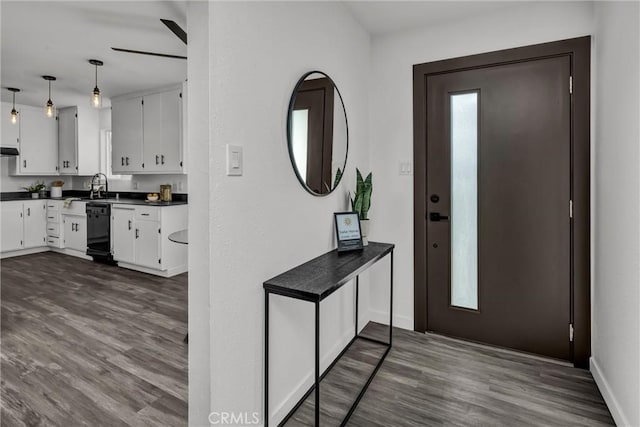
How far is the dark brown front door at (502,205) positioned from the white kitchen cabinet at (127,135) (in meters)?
4.06

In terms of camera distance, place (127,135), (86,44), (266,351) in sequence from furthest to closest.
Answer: (127,135) → (86,44) → (266,351)

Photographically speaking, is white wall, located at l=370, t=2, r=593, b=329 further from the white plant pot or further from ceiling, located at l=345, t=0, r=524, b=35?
the white plant pot

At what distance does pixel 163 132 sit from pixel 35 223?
295 cm

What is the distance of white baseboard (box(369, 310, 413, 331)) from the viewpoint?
112 inches

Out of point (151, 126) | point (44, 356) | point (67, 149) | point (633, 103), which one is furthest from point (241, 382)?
point (67, 149)

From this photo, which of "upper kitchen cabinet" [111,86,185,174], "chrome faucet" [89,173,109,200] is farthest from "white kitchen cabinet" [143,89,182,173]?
"chrome faucet" [89,173,109,200]

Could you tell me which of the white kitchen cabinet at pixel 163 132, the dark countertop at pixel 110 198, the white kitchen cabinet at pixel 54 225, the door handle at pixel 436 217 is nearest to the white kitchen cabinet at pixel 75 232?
the white kitchen cabinet at pixel 54 225

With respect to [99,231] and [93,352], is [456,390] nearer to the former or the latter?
[93,352]

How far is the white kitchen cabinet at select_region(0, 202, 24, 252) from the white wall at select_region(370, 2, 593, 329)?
5620 mm


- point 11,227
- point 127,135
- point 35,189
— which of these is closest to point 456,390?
point 127,135

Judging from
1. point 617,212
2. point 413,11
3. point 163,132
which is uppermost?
point 413,11

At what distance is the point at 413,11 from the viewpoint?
2457mm

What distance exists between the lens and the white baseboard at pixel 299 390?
1775 millimetres

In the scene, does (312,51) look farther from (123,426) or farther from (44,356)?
(44,356)
